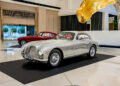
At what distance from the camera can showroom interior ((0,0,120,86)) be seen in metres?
2.89

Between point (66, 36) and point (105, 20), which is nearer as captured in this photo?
point (66, 36)

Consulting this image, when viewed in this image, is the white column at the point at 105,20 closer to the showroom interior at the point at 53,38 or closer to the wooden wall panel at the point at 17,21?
the showroom interior at the point at 53,38

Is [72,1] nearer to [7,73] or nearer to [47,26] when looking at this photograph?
[47,26]

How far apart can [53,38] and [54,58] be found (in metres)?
3.71

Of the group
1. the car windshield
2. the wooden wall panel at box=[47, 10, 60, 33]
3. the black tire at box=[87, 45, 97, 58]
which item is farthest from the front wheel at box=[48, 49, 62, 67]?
the wooden wall panel at box=[47, 10, 60, 33]

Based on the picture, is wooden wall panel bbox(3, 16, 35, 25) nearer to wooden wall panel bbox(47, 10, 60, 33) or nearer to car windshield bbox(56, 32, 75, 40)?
wooden wall panel bbox(47, 10, 60, 33)

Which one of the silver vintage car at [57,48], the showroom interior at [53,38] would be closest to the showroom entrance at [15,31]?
the showroom interior at [53,38]

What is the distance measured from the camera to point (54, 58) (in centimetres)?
381

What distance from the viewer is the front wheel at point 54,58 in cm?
370

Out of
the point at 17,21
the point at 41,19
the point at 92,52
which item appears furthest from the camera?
the point at 41,19

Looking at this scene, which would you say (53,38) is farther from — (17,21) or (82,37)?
(17,21)

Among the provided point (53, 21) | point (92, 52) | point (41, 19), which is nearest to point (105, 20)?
point (53, 21)

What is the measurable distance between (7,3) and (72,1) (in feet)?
24.7

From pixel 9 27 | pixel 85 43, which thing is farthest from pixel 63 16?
pixel 85 43
